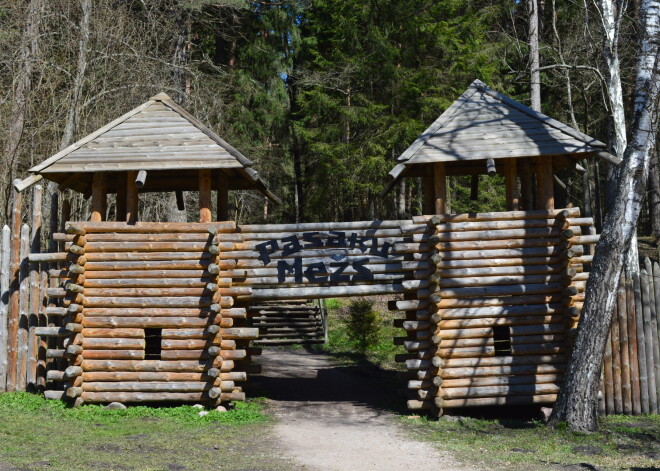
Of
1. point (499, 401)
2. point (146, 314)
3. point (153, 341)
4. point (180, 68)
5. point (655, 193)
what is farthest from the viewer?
point (655, 193)

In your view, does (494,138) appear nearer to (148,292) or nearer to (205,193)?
(205,193)

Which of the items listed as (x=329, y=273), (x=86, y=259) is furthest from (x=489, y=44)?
(x=86, y=259)

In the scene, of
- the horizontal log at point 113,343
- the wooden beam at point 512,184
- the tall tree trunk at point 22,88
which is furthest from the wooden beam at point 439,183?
the tall tree trunk at point 22,88

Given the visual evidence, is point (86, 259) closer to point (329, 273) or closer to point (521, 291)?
point (329, 273)

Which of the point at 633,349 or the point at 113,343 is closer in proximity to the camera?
the point at 633,349

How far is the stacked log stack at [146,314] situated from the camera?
43.4 ft

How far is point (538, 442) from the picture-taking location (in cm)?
1097

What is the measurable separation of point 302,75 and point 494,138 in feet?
63.5

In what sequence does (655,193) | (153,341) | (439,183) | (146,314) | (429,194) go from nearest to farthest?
(146,314) < (439,183) < (429,194) < (153,341) < (655,193)

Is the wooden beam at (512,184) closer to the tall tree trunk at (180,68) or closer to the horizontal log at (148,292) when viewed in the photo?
the horizontal log at (148,292)

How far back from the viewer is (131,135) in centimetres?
1423

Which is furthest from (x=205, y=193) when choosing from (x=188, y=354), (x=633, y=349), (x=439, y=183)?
(x=633, y=349)

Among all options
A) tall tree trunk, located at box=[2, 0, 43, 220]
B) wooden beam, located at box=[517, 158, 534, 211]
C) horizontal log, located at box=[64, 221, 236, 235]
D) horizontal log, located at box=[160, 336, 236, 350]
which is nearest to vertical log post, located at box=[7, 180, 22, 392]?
horizontal log, located at box=[64, 221, 236, 235]

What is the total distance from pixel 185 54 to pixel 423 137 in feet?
43.0
